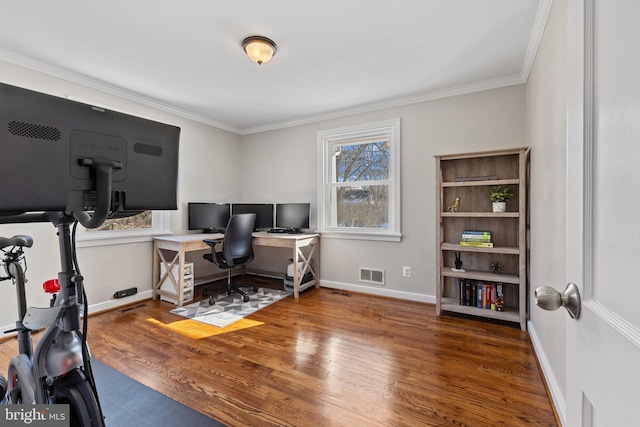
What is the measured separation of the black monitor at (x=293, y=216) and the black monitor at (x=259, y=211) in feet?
0.51

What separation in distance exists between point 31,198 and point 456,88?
11.5 ft

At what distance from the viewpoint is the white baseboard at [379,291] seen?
334cm

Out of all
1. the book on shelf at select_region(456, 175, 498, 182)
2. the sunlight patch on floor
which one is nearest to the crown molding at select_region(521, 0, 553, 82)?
the book on shelf at select_region(456, 175, 498, 182)

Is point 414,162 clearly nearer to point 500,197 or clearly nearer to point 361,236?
point 500,197

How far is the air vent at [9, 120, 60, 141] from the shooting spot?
0.61 meters

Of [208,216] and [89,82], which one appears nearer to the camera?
[89,82]

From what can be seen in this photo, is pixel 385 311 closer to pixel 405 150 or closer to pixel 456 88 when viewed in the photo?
pixel 405 150

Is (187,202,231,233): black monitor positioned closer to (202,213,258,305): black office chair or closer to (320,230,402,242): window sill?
(202,213,258,305): black office chair

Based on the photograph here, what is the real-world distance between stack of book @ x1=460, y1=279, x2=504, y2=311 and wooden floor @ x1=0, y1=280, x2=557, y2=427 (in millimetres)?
179

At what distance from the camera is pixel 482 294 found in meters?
2.85

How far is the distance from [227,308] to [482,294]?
8.67 ft

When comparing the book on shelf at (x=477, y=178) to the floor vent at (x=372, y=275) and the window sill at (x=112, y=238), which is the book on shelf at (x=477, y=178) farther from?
the window sill at (x=112, y=238)

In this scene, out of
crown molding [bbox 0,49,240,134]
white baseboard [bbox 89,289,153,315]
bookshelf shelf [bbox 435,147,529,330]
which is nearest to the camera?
crown molding [bbox 0,49,240,134]

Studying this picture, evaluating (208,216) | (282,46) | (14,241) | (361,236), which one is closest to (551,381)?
(361,236)
